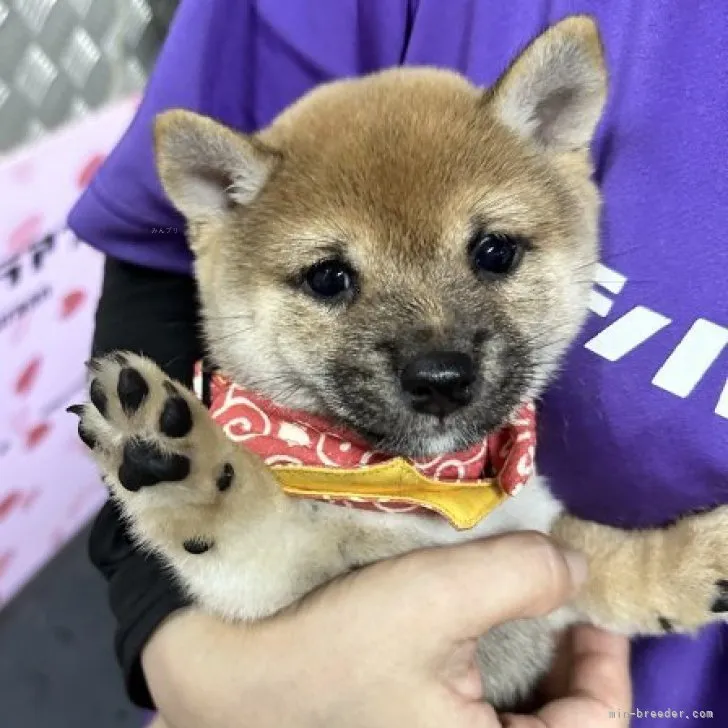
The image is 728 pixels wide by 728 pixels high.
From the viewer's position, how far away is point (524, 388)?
94 cm

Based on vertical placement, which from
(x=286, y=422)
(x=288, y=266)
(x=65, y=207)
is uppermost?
(x=288, y=266)

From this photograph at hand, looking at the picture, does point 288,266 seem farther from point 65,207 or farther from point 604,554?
point 65,207

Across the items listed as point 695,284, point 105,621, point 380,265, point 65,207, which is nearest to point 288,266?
point 380,265

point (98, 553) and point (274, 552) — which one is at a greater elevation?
point (274, 552)

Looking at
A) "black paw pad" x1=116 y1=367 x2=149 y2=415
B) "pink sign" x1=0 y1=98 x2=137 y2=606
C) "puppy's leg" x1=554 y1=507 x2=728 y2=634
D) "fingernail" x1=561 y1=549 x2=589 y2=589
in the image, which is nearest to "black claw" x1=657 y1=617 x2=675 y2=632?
"puppy's leg" x1=554 y1=507 x2=728 y2=634

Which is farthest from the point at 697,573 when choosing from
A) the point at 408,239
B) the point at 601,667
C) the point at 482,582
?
the point at 408,239

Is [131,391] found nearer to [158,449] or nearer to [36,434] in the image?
[158,449]

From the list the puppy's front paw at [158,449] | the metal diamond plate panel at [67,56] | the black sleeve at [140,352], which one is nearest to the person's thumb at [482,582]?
the puppy's front paw at [158,449]

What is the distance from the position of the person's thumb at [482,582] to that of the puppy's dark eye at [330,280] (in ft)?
0.96

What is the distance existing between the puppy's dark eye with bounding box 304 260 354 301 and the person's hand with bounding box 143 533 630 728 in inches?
11.6

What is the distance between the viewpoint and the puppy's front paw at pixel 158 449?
84cm

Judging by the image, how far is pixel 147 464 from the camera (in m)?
0.84

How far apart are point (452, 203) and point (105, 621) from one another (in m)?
1.52

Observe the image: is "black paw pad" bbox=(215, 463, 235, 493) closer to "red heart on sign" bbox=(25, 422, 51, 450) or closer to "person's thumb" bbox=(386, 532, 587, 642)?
"person's thumb" bbox=(386, 532, 587, 642)
